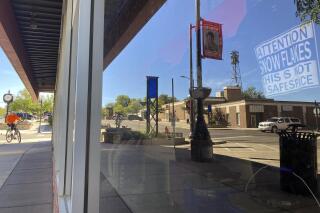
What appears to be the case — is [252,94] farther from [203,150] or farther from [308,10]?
[203,150]

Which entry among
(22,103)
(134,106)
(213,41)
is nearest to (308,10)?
(213,41)

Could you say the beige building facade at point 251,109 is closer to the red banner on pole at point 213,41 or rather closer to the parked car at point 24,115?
the red banner on pole at point 213,41

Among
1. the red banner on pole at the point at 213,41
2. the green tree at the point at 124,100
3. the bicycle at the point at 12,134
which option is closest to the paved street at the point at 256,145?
the red banner on pole at the point at 213,41

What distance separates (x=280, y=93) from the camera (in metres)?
1.78

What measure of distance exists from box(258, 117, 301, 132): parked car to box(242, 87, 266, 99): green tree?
16 centimetres

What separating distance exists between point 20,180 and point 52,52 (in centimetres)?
320

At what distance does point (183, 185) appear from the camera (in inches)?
182

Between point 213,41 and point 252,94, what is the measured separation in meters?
0.64

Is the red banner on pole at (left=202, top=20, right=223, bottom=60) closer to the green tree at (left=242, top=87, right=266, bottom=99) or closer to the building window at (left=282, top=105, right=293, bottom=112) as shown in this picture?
the green tree at (left=242, top=87, right=266, bottom=99)

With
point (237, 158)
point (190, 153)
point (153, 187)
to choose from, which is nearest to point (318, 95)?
point (237, 158)

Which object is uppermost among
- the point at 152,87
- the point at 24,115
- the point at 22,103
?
the point at 22,103

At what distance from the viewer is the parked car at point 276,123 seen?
1.93m

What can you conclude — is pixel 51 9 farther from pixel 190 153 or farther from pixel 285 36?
pixel 285 36

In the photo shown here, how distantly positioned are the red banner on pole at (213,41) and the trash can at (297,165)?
770 millimetres
